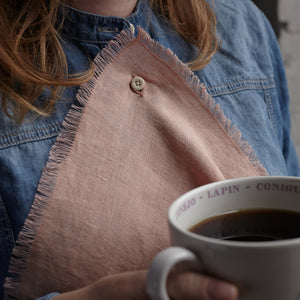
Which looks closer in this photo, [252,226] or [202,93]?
[252,226]

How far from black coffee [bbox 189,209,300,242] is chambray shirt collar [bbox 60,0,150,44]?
35 centimetres

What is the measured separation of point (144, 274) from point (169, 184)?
0.22 metres

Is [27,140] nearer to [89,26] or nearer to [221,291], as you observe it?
[89,26]

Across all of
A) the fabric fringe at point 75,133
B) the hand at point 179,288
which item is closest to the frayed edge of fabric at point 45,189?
the fabric fringe at point 75,133

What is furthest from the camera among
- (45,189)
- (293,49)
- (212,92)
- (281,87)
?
(293,49)

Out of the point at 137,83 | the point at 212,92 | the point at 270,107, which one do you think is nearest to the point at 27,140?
the point at 137,83

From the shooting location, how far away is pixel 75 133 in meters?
0.60

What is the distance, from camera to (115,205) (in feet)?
1.87

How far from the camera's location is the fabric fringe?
0.57m

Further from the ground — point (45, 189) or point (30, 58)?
point (30, 58)

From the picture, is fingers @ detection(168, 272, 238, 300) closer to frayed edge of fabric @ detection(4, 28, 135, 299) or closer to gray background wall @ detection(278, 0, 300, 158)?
frayed edge of fabric @ detection(4, 28, 135, 299)

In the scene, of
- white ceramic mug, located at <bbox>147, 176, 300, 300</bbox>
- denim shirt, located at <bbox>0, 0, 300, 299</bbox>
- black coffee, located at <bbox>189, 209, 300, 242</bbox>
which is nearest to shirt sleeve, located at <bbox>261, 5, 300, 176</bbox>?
denim shirt, located at <bbox>0, 0, 300, 299</bbox>

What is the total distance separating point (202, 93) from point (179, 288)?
370 millimetres

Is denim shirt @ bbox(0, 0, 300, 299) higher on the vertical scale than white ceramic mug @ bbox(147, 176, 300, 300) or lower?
lower
